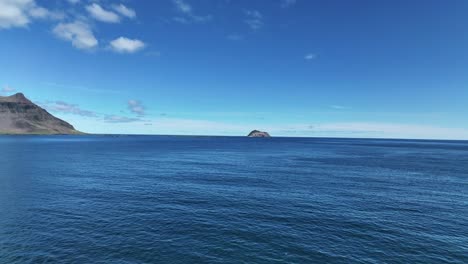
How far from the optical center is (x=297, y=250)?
99.6 ft

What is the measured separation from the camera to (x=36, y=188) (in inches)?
2298

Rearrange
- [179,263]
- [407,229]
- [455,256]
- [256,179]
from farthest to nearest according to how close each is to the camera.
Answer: [256,179] → [407,229] → [455,256] → [179,263]

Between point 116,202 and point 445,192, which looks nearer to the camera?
point 116,202

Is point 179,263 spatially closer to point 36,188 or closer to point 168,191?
point 168,191

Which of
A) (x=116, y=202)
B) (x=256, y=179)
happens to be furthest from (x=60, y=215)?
(x=256, y=179)

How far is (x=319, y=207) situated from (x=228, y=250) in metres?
23.3

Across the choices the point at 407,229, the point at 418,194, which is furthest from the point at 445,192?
the point at 407,229

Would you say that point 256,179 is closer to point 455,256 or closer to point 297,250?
point 297,250

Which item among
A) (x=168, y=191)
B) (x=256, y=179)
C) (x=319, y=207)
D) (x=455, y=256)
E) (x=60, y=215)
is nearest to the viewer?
(x=455, y=256)

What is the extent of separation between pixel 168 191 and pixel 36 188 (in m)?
30.6

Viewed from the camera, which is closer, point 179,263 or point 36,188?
point 179,263

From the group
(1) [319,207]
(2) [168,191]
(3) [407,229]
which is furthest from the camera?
(2) [168,191]

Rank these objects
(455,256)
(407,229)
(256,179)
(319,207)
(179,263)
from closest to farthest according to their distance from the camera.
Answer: (179,263)
(455,256)
(407,229)
(319,207)
(256,179)

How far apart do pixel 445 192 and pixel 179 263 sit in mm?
64697
